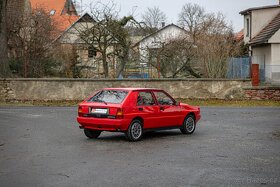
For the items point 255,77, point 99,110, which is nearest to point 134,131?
point 99,110

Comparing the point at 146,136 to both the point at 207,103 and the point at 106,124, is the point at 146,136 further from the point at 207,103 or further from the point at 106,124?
the point at 207,103

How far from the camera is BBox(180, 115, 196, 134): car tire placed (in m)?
15.9

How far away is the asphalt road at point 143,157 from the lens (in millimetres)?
8844

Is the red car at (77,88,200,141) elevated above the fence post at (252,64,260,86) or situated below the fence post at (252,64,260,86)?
below

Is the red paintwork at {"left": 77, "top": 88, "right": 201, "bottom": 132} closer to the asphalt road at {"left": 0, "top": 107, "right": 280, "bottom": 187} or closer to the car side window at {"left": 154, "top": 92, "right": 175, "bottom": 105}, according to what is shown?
the car side window at {"left": 154, "top": 92, "right": 175, "bottom": 105}

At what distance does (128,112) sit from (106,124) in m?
0.62

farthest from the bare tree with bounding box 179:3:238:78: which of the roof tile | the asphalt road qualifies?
the asphalt road

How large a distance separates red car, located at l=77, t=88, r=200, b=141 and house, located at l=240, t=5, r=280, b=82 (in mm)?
27937

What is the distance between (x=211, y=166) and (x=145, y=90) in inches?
202

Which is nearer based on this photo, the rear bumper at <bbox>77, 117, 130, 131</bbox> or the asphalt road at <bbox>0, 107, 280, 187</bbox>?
the asphalt road at <bbox>0, 107, 280, 187</bbox>

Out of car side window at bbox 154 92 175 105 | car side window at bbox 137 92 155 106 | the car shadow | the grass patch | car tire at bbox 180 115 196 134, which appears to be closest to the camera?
car side window at bbox 137 92 155 106

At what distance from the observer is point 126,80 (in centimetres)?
3178

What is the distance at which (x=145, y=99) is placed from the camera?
1470 cm

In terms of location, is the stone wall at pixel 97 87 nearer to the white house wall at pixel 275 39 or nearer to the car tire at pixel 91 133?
the white house wall at pixel 275 39
